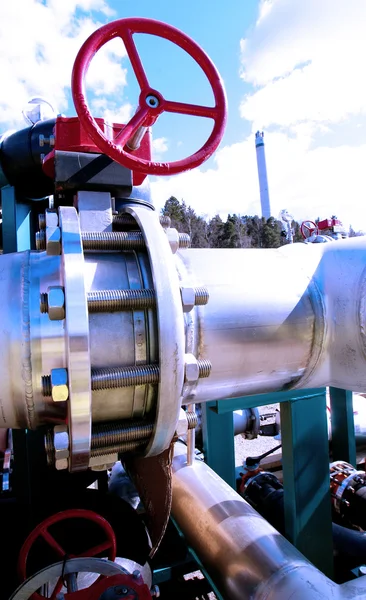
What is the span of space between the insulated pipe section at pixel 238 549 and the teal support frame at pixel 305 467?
227 millimetres

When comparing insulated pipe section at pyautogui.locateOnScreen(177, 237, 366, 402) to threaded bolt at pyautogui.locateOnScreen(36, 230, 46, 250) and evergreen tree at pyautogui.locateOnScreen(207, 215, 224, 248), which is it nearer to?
threaded bolt at pyautogui.locateOnScreen(36, 230, 46, 250)

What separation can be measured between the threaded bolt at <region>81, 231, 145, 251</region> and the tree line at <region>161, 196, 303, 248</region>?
1861 cm

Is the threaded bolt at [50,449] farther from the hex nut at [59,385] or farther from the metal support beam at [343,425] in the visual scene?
the metal support beam at [343,425]

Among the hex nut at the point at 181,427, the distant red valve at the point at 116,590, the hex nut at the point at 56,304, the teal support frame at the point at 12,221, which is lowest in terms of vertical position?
the distant red valve at the point at 116,590

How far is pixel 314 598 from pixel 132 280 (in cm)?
82

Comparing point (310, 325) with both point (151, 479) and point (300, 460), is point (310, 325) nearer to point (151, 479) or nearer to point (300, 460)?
point (151, 479)

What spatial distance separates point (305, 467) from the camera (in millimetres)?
1312

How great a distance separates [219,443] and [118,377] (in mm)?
1240

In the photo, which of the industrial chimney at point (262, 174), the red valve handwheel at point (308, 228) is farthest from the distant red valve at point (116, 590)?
the industrial chimney at point (262, 174)

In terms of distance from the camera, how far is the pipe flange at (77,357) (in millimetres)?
437

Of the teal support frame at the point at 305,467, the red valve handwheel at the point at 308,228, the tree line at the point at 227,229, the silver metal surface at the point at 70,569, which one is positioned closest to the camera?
the silver metal surface at the point at 70,569

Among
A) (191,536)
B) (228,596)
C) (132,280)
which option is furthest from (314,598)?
(132,280)

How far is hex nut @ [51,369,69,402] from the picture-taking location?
17.3 inches

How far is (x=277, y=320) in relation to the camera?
0.64m
